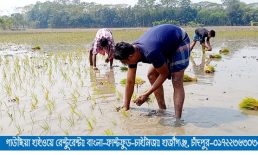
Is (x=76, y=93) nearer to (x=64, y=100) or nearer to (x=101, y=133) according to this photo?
(x=64, y=100)

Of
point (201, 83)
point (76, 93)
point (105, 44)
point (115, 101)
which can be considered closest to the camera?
point (115, 101)

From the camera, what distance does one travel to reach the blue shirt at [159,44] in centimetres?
354

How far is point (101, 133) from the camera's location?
3.62 meters

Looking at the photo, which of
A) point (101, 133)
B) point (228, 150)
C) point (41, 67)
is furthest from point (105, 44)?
point (228, 150)

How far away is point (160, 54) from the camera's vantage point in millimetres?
3549

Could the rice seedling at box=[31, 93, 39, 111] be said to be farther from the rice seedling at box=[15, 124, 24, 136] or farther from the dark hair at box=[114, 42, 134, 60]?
the dark hair at box=[114, 42, 134, 60]

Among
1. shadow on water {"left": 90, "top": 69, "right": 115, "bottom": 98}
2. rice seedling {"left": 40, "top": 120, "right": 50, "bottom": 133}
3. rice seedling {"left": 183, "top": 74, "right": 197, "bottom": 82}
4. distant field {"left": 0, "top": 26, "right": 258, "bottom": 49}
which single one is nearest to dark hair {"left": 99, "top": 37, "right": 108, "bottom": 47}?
shadow on water {"left": 90, "top": 69, "right": 115, "bottom": 98}

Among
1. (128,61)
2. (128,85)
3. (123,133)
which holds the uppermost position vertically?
(128,61)

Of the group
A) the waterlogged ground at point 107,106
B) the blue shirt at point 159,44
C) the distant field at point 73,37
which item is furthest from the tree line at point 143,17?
the blue shirt at point 159,44

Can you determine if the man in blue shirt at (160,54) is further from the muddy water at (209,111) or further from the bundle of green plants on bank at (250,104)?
the bundle of green plants on bank at (250,104)

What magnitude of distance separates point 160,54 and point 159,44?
0.46 ft

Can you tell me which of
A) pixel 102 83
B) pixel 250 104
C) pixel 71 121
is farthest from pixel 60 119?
pixel 250 104

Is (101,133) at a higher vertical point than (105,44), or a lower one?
lower

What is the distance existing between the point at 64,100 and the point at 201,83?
8.14 feet
